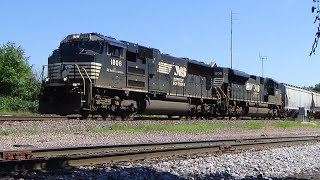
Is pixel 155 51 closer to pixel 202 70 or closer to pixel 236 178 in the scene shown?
pixel 202 70

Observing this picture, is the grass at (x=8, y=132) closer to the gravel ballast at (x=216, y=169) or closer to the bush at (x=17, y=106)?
the gravel ballast at (x=216, y=169)

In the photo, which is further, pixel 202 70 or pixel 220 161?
pixel 202 70

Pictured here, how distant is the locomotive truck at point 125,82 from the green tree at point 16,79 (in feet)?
66.6

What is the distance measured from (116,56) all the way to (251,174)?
1370 centimetres

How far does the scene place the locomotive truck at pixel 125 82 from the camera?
1969cm

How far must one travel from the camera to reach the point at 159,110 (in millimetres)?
24328

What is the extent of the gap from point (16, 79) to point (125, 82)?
2654cm

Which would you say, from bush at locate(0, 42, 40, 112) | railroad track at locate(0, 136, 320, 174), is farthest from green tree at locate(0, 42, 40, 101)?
railroad track at locate(0, 136, 320, 174)

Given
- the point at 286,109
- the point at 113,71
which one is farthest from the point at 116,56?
the point at 286,109

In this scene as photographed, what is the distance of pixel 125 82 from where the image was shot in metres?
21.8

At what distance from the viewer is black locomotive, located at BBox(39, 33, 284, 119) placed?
64.5 feet

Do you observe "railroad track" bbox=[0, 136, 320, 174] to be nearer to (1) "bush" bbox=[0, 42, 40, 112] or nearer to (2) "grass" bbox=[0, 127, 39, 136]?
(2) "grass" bbox=[0, 127, 39, 136]

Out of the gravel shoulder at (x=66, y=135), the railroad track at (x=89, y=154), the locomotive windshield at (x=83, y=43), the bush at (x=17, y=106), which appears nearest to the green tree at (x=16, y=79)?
the bush at (x=17, y=106)

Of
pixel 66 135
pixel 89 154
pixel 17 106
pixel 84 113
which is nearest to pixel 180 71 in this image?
pixel 84 113
